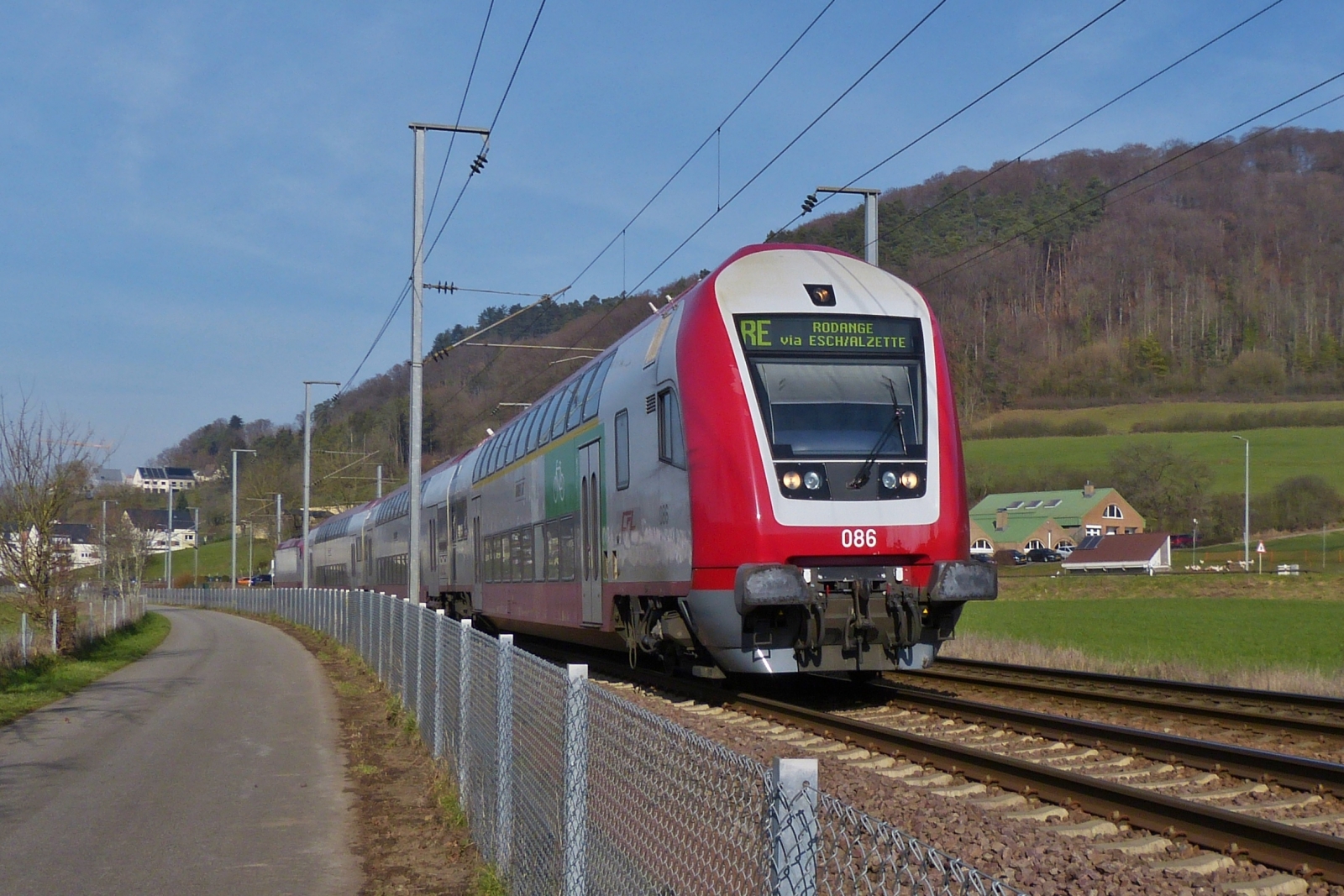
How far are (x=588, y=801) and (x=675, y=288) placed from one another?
33475 millimetres

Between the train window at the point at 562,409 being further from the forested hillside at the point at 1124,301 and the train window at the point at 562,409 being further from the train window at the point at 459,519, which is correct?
the forested hillside at the point at 1124,301

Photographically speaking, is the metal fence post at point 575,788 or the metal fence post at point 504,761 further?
the metal fence post at point 504,761

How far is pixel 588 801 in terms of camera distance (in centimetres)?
475

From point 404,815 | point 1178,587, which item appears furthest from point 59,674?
point 1178,587

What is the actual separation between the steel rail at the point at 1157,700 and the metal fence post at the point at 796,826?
8.11m

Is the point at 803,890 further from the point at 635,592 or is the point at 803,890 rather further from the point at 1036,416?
the point at 1036,416

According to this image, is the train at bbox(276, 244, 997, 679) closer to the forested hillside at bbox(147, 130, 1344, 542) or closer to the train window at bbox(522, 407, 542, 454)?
the train window at bbox(522, 407, 542, 454)

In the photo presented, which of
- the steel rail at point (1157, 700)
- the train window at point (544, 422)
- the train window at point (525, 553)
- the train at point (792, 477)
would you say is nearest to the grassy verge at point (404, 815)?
the train at point (792, 477)

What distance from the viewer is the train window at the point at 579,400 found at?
1572 cm

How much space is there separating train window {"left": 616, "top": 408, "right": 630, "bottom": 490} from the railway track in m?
2.79

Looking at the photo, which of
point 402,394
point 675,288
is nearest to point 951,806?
point 675,288

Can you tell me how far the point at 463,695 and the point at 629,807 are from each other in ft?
14.7

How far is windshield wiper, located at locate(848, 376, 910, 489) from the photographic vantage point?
11148 millimetres

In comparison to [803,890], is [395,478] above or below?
above
